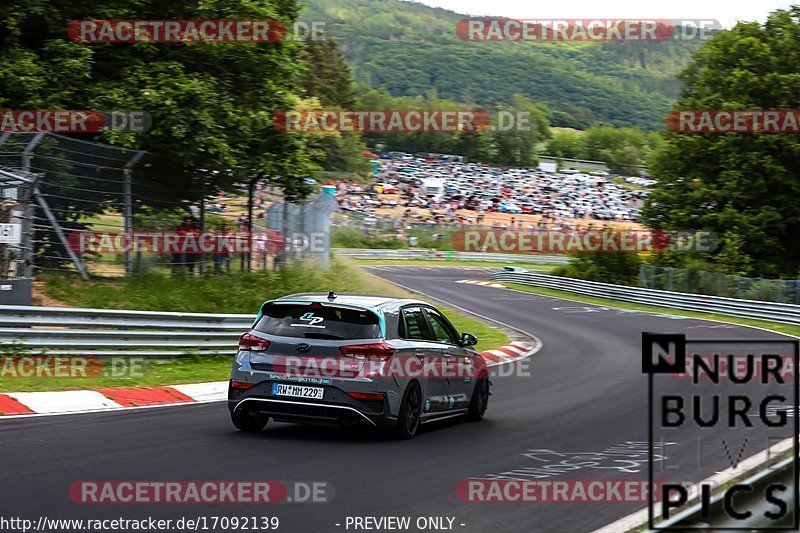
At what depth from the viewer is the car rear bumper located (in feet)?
32.5

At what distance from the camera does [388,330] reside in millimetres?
10359

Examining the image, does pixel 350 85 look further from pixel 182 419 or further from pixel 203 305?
pixel 182 419

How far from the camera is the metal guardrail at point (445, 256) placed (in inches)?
2665

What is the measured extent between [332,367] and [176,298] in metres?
9.64

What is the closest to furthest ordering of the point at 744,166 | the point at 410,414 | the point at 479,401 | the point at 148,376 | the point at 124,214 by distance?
the point at 410,414
the point at 479,401
the point at 148,376
the point at 124,214
the point at 744,166

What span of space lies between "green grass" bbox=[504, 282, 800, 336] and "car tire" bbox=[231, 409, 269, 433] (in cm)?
2542

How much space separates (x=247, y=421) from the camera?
10570 mm

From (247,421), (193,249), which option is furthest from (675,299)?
(247,421)

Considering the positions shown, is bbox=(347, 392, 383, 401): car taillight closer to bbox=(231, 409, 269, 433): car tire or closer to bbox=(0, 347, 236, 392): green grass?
bbox=(231, 409, 269, 433): car tire

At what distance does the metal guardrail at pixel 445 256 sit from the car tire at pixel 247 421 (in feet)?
173
